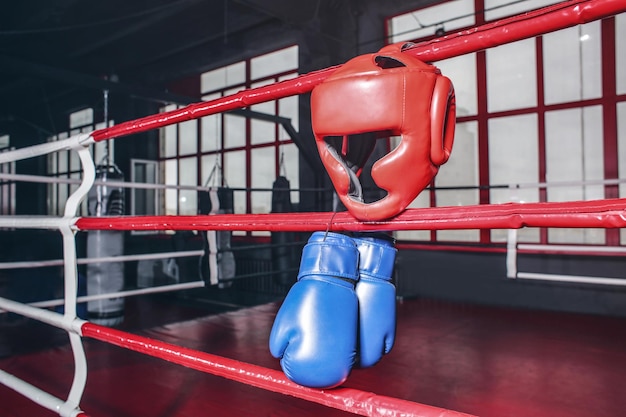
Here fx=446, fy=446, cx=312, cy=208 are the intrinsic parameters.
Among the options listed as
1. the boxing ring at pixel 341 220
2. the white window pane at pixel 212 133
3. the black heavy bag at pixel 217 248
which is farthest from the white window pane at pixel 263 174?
the boxing ring at pixel 341 220

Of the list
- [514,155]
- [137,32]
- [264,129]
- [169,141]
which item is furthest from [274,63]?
[514,155]

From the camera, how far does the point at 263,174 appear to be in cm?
640

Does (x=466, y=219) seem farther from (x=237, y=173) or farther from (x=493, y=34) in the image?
(x=237, y=173)

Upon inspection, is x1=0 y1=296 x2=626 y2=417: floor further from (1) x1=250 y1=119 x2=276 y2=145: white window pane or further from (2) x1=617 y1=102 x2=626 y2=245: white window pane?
(1) x1=250 y1=119 x2=276 y2=145: white window pane

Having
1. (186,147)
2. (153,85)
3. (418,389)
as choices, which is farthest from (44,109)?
(418,389)

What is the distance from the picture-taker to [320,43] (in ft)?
18.1

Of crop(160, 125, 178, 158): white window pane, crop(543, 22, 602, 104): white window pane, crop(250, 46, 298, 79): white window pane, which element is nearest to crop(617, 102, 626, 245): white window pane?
crop(543, 22, 602, 104): white window pane

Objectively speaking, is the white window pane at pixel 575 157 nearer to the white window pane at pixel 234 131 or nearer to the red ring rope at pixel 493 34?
the red ring rope at pixel 493 34

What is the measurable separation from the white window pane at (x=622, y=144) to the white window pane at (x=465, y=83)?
4.01 feet

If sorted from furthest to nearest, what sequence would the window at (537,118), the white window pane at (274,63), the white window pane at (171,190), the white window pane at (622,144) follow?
the white window pane at (171,190) < the white window pane at (274,63) < the window at (537,118) < the white window pane at (622,144)

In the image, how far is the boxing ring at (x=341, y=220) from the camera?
1.74 feet

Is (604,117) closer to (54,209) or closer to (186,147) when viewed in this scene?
(186,147)

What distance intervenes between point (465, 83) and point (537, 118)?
2.69 ft

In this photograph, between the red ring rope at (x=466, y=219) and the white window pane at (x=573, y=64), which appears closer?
the red ring rope at (x=466, y=219)
